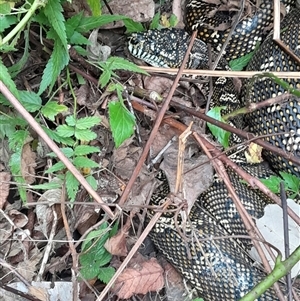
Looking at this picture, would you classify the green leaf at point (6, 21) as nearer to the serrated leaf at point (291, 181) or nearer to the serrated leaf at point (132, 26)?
the serrated leaf at point (132, 26)

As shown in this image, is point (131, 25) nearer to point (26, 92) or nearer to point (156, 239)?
point (26, 92)

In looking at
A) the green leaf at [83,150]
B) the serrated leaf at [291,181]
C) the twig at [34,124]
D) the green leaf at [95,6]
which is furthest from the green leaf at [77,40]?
the serrated leaf at [291,181]

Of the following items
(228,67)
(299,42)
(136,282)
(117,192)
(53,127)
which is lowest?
(136,282)

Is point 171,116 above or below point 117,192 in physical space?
above

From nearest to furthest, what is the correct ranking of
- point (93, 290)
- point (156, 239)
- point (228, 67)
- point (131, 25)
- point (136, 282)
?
point (93, 290)
point (136, 282)
point (156, 239)
point (131, 25)
point (228, 67)

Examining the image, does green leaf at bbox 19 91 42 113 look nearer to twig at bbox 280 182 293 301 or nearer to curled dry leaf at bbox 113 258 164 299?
curled dry leaf at bbox 113 258 164 299

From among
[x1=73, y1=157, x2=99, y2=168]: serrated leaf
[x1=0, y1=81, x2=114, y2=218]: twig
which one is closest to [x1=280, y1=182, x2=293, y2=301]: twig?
[x1=0, y1=81, x2=114, y2=218]: twig

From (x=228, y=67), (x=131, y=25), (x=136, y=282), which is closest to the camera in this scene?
(x=136, y=282)

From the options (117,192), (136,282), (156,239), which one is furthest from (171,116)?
(136,282)
